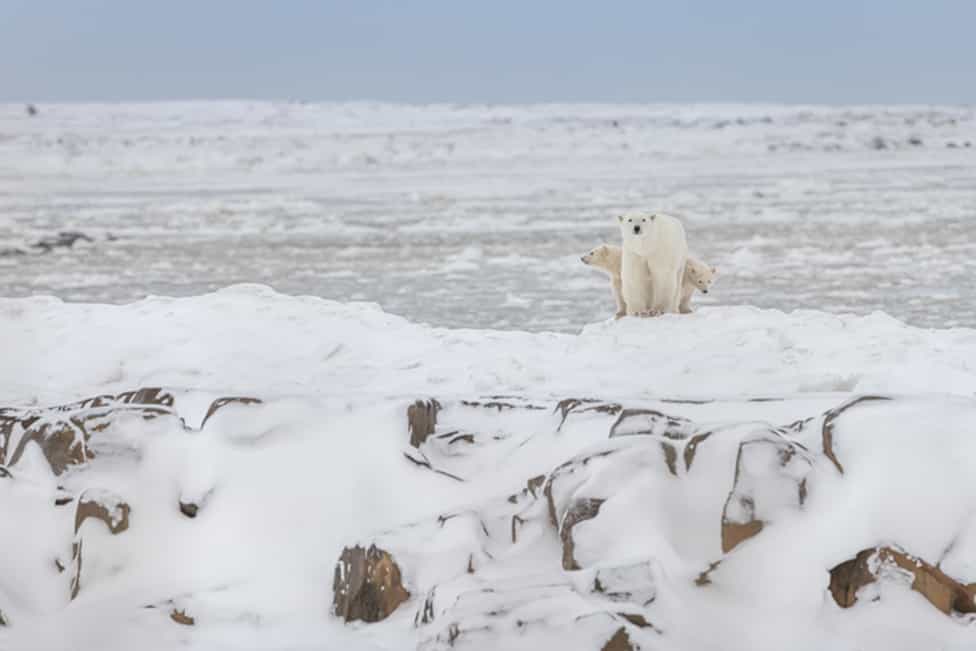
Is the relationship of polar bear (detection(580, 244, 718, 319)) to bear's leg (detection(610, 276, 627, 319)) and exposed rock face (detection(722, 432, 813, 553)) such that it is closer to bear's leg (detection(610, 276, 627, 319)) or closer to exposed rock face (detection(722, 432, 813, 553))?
bear's leg (detection(610, 276, 627, 319))

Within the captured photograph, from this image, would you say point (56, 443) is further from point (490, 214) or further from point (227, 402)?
point (490, 214)

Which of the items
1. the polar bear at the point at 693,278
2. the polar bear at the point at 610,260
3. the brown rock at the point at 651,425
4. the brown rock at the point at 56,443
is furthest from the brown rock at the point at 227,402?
the polar bear at the point at 693,278

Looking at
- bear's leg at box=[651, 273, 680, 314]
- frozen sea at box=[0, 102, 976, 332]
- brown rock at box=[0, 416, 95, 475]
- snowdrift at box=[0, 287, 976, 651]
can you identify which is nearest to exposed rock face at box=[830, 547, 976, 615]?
snowdrift at box=[0, 287, 976, 651]

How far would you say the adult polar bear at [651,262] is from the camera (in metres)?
7.40

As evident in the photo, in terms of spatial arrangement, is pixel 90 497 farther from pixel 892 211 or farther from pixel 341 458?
pixel 892 211

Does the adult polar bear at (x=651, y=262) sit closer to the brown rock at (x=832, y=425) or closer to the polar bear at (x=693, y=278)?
the polar bear at (x=693, y=278)

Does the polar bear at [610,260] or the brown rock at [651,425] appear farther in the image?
the polar bear at [610,260]

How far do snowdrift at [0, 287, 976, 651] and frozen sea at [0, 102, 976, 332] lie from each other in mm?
4129

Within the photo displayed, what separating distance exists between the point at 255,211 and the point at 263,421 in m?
17.0

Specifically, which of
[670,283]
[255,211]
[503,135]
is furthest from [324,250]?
[503,135]

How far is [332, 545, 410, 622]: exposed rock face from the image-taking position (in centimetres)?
397

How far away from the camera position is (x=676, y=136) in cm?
4991

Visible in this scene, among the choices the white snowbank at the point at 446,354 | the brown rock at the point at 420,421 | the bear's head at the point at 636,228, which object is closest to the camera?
the brown rock at the point at 420,421

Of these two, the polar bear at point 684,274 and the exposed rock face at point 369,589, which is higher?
the polar bear at point 684,274
